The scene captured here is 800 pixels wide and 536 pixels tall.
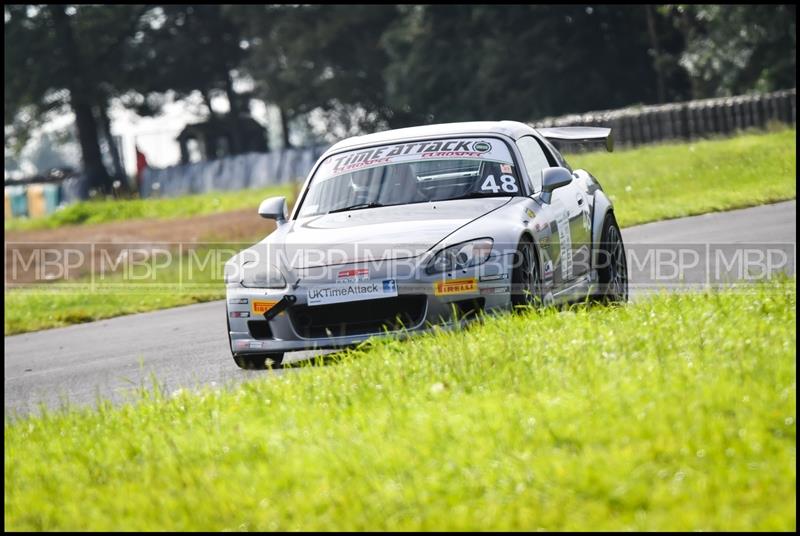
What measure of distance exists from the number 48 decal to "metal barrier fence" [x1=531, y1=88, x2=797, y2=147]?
1964cm

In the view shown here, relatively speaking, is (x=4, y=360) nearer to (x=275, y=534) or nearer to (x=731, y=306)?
(x=731, y=306)

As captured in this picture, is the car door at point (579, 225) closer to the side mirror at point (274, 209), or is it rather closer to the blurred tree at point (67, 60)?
the side mirror at point (274, 209)

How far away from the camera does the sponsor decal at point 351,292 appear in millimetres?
8016

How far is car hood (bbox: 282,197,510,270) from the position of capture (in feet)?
26.7

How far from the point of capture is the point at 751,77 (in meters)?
43.6

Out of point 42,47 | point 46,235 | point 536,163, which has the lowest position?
point 46,235

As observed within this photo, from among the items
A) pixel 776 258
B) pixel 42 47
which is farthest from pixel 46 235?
pixel 42 47

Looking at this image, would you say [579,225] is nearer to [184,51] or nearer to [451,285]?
[451,285]

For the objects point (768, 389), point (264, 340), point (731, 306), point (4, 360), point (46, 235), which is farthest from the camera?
point (46, 235)

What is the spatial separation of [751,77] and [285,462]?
40.6 m

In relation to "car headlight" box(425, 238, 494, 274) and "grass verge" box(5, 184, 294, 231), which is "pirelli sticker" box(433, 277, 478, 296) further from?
"grass verge" box(5, 184, 294, 231)

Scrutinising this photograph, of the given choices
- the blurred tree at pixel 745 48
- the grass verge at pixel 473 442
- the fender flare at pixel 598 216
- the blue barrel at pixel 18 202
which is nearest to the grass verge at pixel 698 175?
the fender flare at pixel 598 216

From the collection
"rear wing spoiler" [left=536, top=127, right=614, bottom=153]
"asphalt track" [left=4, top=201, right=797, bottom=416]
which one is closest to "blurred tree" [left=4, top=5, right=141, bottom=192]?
"asphalt track" [left=4, top=201, right=797, bottom=416]

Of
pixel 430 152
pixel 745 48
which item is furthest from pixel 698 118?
pixel 430 152
